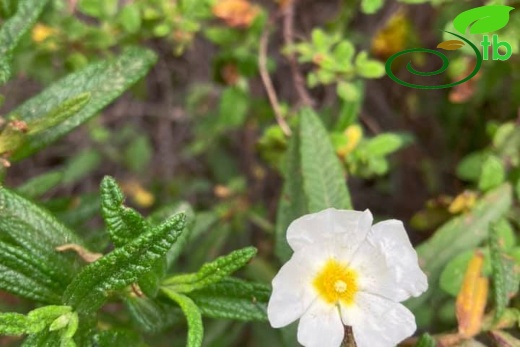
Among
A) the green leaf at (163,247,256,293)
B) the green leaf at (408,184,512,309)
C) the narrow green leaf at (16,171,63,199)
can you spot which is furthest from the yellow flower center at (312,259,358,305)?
the narrow green leaf at (16,171,63,199)

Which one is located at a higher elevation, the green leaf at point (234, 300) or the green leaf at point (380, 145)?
the green leaf at point (380, 145)

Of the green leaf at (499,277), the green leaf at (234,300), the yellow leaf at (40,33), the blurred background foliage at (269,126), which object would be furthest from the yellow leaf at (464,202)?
the yellow leaf at (40,33)

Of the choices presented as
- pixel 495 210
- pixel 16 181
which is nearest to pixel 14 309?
pixel 16 181


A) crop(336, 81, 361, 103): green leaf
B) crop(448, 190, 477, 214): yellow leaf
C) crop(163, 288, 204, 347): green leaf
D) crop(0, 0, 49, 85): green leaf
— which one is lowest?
crop(448, 190, 477, 214): yellow leaf

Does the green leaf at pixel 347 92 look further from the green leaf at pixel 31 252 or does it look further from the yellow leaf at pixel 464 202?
the green leaf at pixel 31 252

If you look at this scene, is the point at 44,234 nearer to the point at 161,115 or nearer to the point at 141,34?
the point at 141,34

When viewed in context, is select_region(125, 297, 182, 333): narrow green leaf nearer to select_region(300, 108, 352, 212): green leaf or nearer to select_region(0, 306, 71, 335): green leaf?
select_region(0, 306, 71, 335): green leaf
